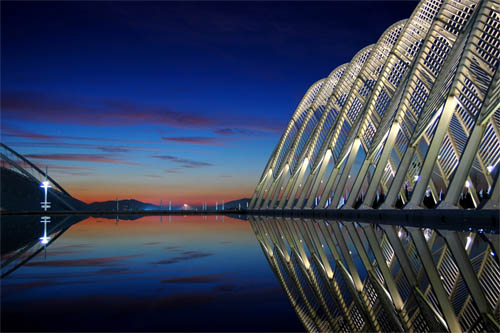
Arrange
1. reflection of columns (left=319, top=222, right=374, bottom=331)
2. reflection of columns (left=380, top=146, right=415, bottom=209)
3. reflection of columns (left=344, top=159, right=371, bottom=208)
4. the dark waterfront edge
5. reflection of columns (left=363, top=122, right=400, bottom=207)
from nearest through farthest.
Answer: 1. reflection of columns (left=319, top=222, right=374, bottom=331)
2. the dark waterfront edge
3. reflection of columns (left=380, top=146, right=415, bottom=209)
4. reflection of columns (left=363, top=122, right=400, bottom=207)
5. reflection of columns (left=344, top=159, right=371, bottom=208)

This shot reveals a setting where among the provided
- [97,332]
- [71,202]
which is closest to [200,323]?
[97,332]

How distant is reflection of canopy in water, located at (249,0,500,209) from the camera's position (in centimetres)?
1827

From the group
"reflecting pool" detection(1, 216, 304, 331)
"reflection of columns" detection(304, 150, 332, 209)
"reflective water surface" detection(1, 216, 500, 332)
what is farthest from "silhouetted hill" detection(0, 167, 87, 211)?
"reflecting pool" detection(1, 216, 304, 331)

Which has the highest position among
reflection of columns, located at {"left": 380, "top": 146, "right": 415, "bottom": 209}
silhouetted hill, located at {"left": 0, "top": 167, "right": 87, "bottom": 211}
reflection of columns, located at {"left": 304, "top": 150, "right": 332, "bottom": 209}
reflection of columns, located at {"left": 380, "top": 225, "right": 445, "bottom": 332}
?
silhouetted hill, located at {"left": 0, "top": 167, "right": 87, "bottom": 211}

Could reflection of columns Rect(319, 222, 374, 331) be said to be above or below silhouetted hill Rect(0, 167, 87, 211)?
below

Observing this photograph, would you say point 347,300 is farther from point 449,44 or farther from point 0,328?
point 449,44

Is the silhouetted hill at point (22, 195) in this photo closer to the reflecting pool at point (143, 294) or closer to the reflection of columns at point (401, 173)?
the reflection of columns at point (401, 173)

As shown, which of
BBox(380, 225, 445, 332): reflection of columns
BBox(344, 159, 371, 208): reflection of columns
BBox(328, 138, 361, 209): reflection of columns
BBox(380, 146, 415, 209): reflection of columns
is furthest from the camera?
BBox(328, 138, 361, 209): reflection of columns

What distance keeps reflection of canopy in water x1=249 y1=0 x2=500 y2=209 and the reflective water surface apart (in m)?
7.55

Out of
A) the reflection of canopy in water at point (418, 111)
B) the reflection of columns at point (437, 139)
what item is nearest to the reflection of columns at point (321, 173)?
the reflection of canopy in water at point (418, 111)

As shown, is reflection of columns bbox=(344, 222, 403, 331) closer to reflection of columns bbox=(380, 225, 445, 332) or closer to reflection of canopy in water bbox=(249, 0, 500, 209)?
reflection of columns bbox=(380, 225, 445, 332)

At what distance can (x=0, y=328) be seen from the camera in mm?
4406

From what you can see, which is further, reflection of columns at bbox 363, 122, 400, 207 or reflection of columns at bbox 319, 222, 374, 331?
reflection of columns at bbox 363, 122, 400, 207

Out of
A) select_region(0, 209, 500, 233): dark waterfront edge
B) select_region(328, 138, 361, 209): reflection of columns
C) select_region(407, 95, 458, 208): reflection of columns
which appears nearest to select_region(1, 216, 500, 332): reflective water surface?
select_region(0, 209, 500, 233): dark waterfront edge
